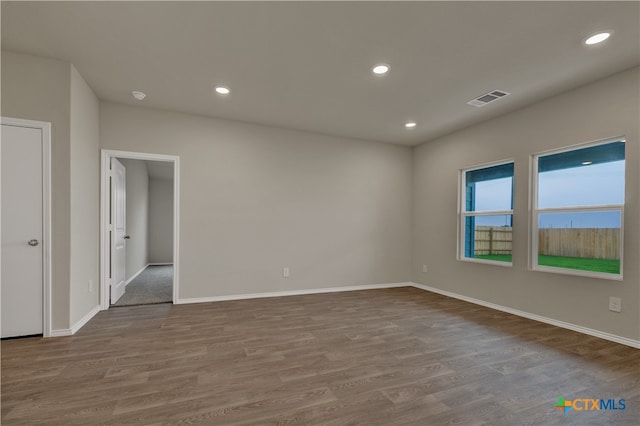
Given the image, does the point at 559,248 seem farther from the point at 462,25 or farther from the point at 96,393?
the point at 96,393

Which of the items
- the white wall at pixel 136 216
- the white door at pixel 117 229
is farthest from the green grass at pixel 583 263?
the white wall at pixel 136 216

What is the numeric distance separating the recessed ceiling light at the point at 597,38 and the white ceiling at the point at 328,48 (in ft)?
0.15

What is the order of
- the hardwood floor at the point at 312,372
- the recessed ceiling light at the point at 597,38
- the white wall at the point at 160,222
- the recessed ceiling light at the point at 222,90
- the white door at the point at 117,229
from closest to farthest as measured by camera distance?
the hardwood floor at the point at 312,372, the recessed ceiling light at the point at 597,38, the recessed ceiling light at the point at 222,90, the white door at the point at 117,229, the white wall at the point at 160,222

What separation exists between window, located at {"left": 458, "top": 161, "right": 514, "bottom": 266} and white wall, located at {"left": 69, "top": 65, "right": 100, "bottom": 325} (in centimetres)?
511

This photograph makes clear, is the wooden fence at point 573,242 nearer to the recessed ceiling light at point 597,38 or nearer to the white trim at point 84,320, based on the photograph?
the recessed ceiling light at point 597,38

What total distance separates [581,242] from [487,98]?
1.97 metres

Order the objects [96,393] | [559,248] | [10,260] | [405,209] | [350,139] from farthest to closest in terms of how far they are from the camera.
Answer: [405,209] < [350,139] < [559,248] < [10,260] < [96,393]

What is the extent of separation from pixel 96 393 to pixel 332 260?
3600 mm

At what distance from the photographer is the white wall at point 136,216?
5812 millimetres

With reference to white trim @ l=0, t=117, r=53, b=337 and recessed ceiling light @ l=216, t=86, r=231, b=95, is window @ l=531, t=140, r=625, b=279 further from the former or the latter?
white trim @ l=0, t=117, r=53, b=337

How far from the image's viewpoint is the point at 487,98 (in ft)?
11.7

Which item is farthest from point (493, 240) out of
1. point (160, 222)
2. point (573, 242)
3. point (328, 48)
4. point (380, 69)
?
point (160, 222)

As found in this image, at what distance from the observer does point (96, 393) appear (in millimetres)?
1954

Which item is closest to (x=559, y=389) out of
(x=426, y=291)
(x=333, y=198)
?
(x=426, y=291)
